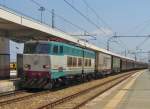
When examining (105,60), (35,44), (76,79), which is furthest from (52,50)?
(105,60)

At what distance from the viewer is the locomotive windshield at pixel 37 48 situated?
25894 millimetres

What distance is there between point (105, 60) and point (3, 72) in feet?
70.6

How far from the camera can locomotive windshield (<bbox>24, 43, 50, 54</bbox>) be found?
25894 mm

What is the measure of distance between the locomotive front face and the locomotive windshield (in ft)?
0.95

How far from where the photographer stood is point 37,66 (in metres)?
25.8

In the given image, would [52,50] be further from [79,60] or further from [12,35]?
[12,35]

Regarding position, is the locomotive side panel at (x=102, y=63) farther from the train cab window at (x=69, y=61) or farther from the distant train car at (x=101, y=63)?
the train cab window at (x=69, y=61)

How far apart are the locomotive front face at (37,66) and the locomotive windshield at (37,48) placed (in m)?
0.29

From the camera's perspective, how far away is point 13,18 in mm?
26375

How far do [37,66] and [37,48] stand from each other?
3.68ft

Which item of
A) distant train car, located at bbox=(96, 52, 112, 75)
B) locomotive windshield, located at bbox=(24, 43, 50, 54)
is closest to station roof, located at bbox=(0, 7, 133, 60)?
locomotive windshield, located at bbox=(24, 43, 50, 54)

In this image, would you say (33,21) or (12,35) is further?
(12,35)

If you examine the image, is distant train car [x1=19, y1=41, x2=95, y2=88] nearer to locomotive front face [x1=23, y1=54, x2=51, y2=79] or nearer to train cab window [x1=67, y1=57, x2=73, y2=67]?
locomotive front face [x1=23, y1=54, x2=51, y2=79]

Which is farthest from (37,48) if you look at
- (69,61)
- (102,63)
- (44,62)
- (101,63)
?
(102,63)
